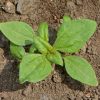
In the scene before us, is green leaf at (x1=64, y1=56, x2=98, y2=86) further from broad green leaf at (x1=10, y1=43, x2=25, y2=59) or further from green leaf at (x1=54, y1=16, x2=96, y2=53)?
broad green leaf at (x1=10, y1=43, x2=25, y2=59)

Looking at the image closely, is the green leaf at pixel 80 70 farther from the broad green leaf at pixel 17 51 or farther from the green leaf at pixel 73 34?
the broad green leaf at pixel 17 51

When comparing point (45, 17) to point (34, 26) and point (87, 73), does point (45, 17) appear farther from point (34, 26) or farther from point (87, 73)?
point (87, 73)

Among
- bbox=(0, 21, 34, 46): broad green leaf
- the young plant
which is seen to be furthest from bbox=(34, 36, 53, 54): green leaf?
bbox=(0, 21, 34, 46): broad green leaf

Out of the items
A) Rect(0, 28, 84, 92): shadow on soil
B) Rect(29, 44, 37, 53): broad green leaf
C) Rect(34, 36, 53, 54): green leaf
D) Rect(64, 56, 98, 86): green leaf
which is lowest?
Rect(0, 28, 84, 92): shadow on soil

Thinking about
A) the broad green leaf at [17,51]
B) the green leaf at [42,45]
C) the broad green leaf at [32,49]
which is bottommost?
the broad green leaf at [17,51]

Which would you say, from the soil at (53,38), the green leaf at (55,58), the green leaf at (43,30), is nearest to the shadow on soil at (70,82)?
the soil at (53,38)

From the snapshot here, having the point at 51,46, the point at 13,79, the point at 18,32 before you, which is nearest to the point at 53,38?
the point at 51,46

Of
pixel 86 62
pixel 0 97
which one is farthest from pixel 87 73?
pixel 0 97
